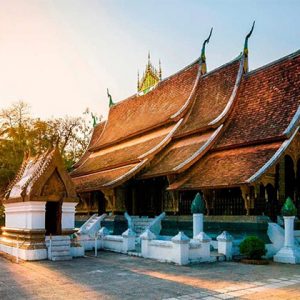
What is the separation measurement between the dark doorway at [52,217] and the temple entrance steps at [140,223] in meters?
4.73

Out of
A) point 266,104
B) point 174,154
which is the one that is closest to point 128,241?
point 174,154

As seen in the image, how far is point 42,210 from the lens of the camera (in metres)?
12.5

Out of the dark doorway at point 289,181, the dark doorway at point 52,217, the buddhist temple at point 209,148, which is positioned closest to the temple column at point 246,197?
the buddhist temple at point 209,148

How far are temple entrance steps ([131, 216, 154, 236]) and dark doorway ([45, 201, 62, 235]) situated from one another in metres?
4.73

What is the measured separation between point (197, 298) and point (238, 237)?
281 inches

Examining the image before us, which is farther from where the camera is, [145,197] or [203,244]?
[145,197]

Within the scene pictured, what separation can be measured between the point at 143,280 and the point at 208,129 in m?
9.94

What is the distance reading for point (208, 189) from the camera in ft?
49.3

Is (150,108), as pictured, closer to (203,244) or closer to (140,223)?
(140,223)

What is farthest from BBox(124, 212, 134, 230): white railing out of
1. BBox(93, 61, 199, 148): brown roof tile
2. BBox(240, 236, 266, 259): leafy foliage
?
BBox(240, 236, 266, 259): leafy foliage

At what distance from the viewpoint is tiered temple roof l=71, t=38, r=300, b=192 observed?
49.0ft

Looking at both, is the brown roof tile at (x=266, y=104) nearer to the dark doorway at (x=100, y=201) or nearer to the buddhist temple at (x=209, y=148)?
the buddhist temple at (x=209, y=148)

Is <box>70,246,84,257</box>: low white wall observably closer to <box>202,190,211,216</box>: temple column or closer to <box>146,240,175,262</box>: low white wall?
<box>146,240,175,262</box>: low white wall

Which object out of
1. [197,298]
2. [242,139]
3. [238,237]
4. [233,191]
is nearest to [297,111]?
[242,139]
